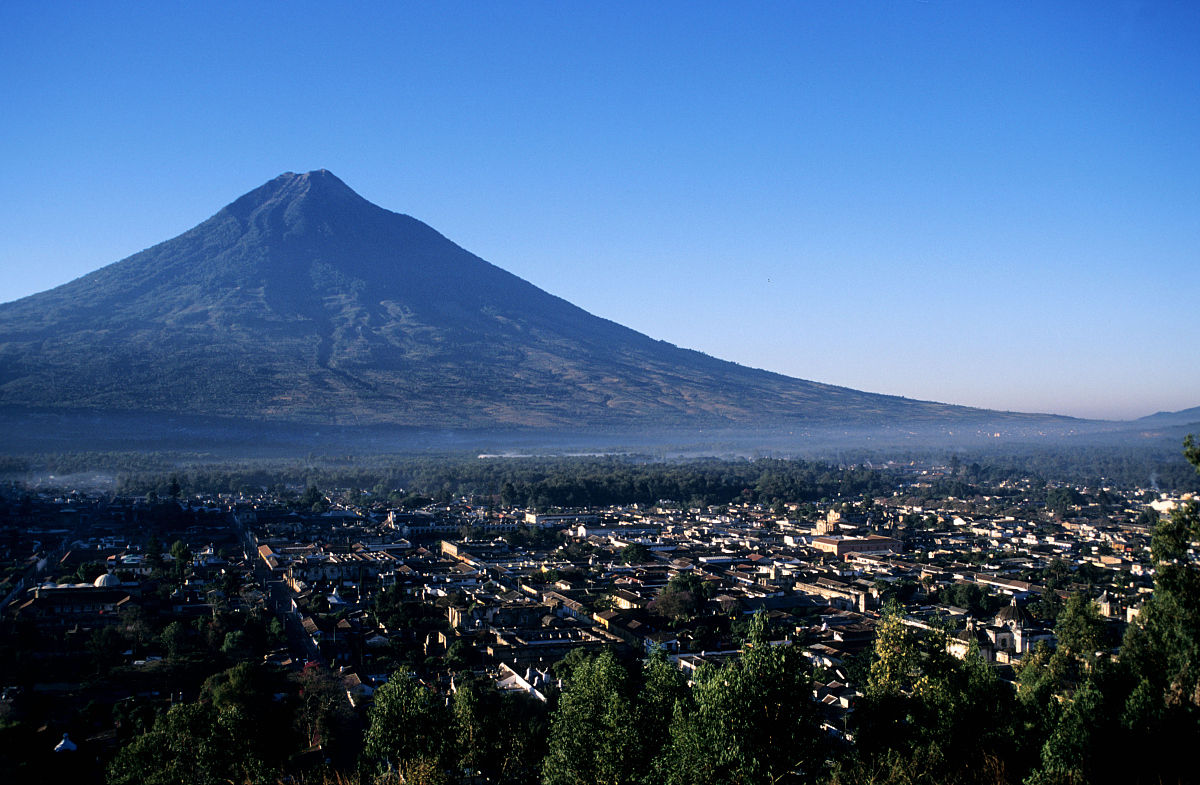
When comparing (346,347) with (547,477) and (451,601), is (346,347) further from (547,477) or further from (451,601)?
(451,601)

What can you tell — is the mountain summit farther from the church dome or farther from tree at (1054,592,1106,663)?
tree at (1054,592,1106,663)

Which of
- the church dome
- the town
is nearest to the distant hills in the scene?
the town

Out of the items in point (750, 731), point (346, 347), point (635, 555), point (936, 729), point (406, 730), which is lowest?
point (635, 555)

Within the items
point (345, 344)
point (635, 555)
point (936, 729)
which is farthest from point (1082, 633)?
point (345, 344)

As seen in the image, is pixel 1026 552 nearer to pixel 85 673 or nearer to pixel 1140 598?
pixel 1140 598

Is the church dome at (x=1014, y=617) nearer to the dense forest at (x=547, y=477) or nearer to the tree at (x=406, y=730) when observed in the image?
the tree at (x=406, y=730)
